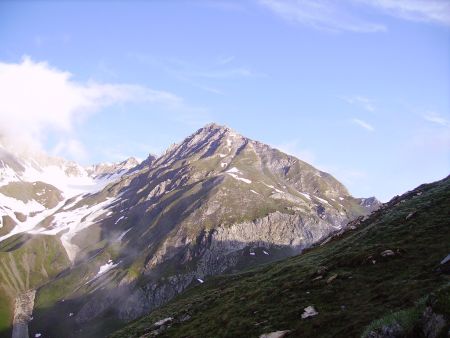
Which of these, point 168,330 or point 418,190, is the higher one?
point 418,190

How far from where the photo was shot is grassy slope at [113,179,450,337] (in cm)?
3075

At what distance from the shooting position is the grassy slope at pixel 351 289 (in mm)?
30750

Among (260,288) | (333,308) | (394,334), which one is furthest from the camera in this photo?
(260,288)

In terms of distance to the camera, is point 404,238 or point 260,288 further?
point 260,288

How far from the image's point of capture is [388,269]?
125 feet

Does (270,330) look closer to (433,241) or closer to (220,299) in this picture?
(433,241)

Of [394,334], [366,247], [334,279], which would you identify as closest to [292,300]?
[334,279]

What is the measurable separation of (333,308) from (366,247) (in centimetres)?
1529

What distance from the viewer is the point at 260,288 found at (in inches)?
2045

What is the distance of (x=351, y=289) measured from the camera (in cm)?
3650

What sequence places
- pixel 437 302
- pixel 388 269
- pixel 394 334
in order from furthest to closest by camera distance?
1. pixel 388 269
2. pixel 394 334
3. pixel 437 302

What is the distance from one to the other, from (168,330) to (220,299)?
8231mm

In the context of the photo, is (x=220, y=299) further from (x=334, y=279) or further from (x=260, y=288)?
(x=334, y=279)

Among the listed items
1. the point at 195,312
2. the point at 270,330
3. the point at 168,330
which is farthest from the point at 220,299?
the point at 270,330
